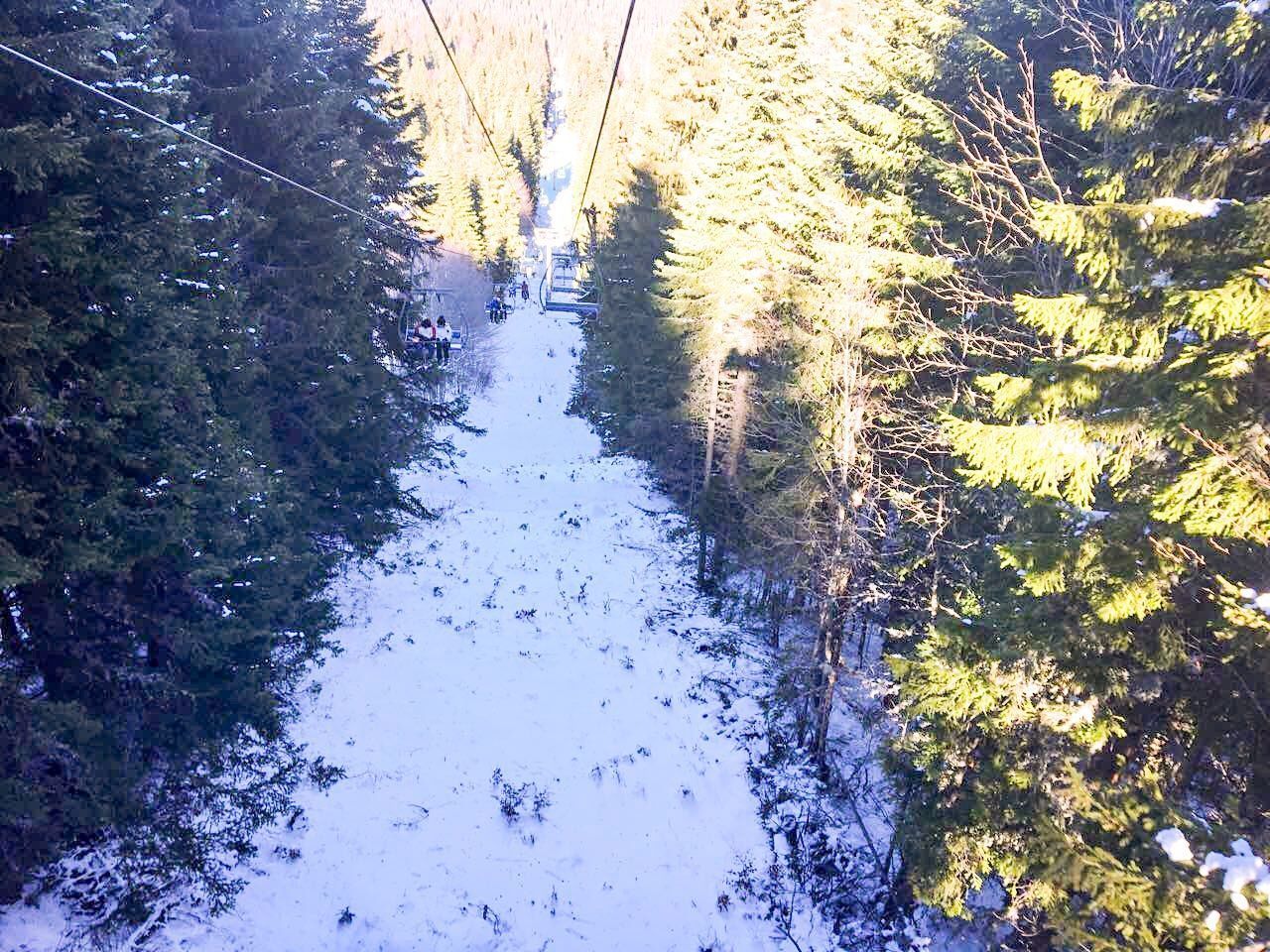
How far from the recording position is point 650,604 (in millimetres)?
17047

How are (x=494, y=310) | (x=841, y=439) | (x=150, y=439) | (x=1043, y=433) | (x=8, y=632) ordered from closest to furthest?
1. (x=1043, y=433)
2. (x=8, y=632)
3. (x=150, y=439)
4. (x=841, y=439)
5. (x=494, y=310)

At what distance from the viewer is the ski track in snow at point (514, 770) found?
8.87 m

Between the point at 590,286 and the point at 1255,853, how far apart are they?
35.9 meters

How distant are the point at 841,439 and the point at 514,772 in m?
7.88

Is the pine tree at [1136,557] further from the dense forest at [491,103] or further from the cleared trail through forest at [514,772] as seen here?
the dense forest at [491,103]

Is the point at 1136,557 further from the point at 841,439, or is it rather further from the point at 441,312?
the point at 441,312

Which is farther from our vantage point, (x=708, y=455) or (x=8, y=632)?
(x=708, y=455)

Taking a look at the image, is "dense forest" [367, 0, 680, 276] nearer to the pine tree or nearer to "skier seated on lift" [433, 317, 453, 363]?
"skier seated on lift" [433, 317, 453, 363]

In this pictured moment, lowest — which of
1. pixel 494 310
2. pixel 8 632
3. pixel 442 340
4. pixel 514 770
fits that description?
pixel 494 310

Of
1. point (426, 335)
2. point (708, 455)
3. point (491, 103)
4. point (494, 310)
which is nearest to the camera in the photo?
point (708, 455)

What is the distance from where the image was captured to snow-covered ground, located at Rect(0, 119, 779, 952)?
8.80 metres

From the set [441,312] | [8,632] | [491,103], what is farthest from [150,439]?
[491,103]

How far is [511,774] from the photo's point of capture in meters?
11.1

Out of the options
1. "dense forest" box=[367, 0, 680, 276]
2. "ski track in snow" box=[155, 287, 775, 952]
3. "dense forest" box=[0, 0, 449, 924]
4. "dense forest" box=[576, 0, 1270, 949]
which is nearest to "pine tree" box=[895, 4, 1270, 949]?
"dense forest" box=[576, 0, 1270, 949]
